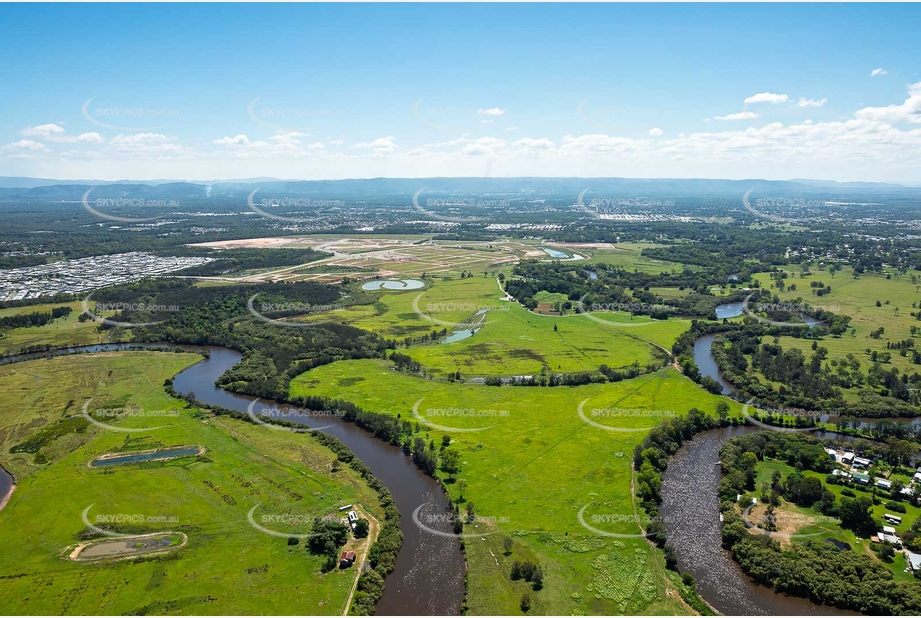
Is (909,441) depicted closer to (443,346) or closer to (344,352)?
(443,346)

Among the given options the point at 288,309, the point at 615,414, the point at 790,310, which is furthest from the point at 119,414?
the point at 790,310

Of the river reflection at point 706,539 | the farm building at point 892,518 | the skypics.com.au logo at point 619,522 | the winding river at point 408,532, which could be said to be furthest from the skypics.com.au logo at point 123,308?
the farm building at point 892,518

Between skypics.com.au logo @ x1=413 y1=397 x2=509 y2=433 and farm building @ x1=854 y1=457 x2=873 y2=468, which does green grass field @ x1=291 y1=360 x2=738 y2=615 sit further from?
farm building @ x1=854 y1=457 x2=873 y2=468

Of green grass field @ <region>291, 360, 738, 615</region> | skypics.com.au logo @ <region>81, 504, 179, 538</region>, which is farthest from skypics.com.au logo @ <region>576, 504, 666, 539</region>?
skypics.com.au logo @ <region>81, 504, 179, 538</region>

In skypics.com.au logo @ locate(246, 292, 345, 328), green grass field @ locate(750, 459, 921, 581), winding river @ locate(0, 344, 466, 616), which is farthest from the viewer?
skypics.com.au logo @ locate(246, 292, 345, 328)

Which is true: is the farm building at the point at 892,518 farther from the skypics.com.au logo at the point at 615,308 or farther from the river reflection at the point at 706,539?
the skypics.com.au logo at the point at 615,308
